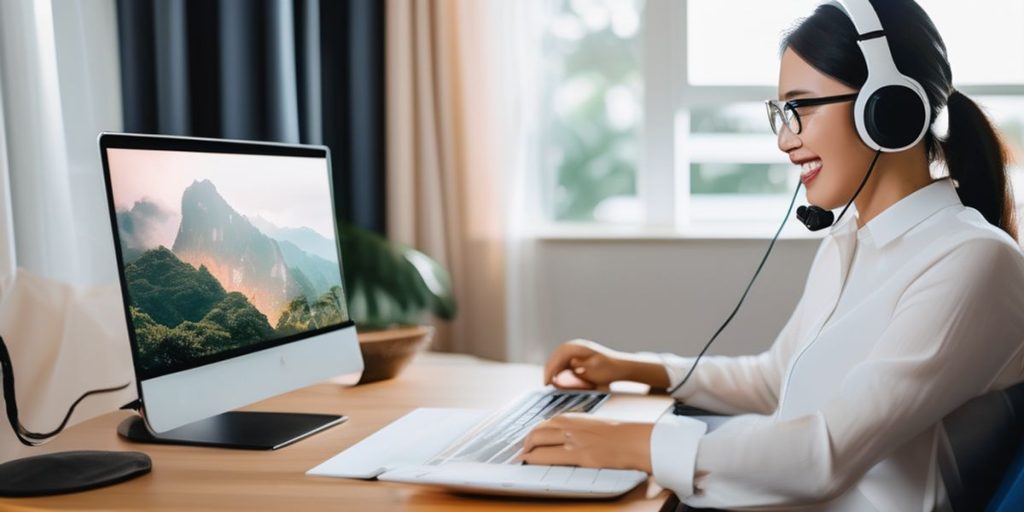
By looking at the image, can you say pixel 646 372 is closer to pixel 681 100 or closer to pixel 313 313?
pixel 313 313

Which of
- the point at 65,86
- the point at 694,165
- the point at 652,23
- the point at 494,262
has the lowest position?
the point at 494,262

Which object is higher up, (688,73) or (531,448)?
(688,73)

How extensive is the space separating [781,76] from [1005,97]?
2290mm

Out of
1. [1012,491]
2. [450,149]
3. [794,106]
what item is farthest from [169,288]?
[450,149]

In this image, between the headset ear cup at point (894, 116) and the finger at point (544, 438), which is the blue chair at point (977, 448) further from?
the finger at point (544, 438)

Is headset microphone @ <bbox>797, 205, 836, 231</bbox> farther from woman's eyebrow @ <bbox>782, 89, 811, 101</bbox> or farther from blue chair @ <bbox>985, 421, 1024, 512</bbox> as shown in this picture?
blue chair @ <bbox>985, 421, 1024, 512</bbox>

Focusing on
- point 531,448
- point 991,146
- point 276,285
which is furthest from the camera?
point 276,285

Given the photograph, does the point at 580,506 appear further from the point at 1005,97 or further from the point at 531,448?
the point at 1005,97

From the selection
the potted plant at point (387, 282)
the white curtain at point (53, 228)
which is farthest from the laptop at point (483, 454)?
the potted plant at point (387, 282)

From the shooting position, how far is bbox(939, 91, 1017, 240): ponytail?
117 cm

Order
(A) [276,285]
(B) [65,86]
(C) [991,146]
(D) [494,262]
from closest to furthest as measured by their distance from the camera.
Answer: (C) [991,146]
(A) [276,285]
(B) [65,86]
(D) [494,262]

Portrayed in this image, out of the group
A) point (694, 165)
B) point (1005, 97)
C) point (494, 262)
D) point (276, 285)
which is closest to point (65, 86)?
point (276, 285)

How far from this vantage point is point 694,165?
10.8 feet

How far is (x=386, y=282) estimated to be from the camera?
2816mm
